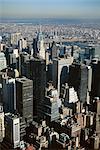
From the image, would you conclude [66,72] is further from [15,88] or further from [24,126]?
[24,126]

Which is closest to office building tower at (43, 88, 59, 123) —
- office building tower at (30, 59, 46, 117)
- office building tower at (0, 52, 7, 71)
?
office building tower at (30, 59, 46, 117)

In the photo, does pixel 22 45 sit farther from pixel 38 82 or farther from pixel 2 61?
pixel 38 82

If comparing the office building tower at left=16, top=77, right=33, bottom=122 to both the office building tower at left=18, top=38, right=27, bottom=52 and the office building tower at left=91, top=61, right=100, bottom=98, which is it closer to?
the office building tower at left=91, top=61, right=100, bottom=98

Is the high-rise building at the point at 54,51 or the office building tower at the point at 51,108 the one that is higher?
the high-rise building at the point at 54,51

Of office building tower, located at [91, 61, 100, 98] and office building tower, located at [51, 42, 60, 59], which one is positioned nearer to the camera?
office building tower, located at [91, 61, 100, 98]

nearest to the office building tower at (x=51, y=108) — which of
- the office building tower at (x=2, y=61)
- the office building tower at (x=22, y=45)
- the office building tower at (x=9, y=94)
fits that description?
the office building tower at (x=9, y=94)

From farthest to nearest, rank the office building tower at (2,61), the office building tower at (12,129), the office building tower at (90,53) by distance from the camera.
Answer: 1. the office building tower at (2,61)
2. the office building tower at (90,53)
3. the office building tower at (12,129)

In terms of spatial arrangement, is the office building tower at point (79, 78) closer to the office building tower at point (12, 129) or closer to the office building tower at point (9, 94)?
the office building tower at point (9, 94)
